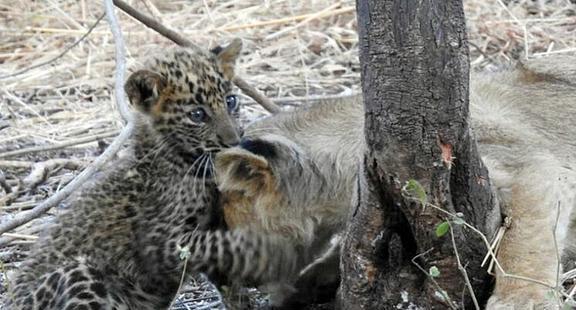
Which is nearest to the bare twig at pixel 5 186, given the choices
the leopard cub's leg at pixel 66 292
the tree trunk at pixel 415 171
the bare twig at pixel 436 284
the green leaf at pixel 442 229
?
the leopard cub's leg at pixel 66 292

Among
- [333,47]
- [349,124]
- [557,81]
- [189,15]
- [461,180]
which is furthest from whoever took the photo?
[189,15]

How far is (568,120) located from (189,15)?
15.0 ft

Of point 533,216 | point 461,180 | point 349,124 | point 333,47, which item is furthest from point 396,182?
point 333,47

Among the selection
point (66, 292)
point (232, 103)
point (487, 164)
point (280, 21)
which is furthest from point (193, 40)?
point (487, 164)

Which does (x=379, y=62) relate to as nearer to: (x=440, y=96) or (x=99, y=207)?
(x=440, y=96)

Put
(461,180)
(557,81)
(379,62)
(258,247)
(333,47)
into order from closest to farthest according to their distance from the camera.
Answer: (379,62), (461,180), (258,247), (557,81), (333,47)

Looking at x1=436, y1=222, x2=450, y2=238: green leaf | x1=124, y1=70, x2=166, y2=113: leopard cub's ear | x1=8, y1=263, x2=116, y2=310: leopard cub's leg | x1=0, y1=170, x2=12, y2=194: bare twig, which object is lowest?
x1=0, y1=170, x2=12, y2=194: bare twig

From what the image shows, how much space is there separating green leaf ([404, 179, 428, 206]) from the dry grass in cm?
306

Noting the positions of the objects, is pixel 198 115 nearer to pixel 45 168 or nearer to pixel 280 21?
pixel 45 168

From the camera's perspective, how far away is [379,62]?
3.35 meters

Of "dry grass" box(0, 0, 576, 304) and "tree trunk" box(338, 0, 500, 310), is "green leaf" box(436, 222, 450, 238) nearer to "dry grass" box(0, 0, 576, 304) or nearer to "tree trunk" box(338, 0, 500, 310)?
"tree trunk" box(338, 0, 500, 310)

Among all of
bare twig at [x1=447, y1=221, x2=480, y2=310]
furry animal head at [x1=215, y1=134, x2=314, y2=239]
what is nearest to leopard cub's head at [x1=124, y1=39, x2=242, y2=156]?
furry animal head at [x1=215, y1=134, x2=314, y2=239]

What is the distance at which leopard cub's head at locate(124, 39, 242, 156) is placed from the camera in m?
4.63

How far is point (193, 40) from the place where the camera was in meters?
8.13
